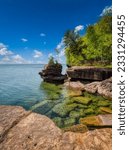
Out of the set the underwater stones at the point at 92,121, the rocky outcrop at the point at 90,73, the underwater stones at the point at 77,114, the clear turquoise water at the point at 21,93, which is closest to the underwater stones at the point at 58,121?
the underwater stones at the point at 77,114

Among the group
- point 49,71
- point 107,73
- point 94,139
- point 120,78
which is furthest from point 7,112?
point 49,71

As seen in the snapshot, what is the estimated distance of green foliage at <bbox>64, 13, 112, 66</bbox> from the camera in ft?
172

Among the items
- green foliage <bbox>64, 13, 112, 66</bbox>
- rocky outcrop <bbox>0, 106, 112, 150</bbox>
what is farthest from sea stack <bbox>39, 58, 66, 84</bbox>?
rocky outcrop <bbox>0, 106, 112, 150</bbox>

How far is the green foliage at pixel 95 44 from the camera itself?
52.4 meters

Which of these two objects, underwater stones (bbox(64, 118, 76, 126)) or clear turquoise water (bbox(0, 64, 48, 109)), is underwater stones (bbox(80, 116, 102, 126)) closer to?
underwater stones (bbox(64, 118, 76, 126))

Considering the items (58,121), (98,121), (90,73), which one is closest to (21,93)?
(90,73)

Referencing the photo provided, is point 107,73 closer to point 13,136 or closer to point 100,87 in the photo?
point 100,87

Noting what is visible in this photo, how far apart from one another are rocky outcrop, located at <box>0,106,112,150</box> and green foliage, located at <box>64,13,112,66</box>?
4273 cm

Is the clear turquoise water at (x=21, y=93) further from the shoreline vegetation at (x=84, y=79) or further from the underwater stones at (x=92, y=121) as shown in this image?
the underwater stones at (x=92, y=121)

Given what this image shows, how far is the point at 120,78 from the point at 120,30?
1.49m

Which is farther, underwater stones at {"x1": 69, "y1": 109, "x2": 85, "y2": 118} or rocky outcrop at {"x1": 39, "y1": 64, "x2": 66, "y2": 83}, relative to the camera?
rocky outcrop at {"x1": 39, "y1": 64, "x2": 66, "y2": 83}

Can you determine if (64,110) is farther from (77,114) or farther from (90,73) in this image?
(90,73)

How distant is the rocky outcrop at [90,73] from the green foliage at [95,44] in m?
14.0

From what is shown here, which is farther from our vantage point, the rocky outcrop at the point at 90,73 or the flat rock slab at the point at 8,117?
the rocky outcrop at the point at 90,73
